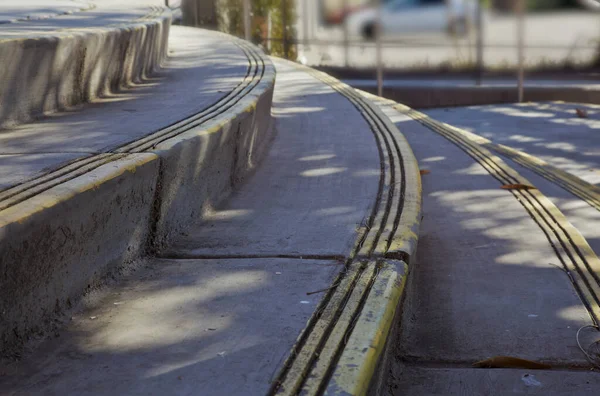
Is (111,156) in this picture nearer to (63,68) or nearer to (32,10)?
(63,68)

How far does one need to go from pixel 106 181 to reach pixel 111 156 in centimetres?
49

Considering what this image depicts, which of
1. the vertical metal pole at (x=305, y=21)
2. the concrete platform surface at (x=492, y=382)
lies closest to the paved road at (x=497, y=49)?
the vertical metal pole at (x=305, y=21)

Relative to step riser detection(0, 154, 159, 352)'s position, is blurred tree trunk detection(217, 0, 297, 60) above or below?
above

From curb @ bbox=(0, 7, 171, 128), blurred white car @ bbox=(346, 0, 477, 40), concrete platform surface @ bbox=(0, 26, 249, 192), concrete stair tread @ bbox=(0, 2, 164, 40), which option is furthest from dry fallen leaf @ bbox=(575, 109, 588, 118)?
blurred white car @ bbox=(346, 0, 477, 40)

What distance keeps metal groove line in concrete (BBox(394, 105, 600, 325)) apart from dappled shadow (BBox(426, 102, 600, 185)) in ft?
4.82

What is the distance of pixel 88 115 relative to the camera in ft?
14.9

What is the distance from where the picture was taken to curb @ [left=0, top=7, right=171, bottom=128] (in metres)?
4.05

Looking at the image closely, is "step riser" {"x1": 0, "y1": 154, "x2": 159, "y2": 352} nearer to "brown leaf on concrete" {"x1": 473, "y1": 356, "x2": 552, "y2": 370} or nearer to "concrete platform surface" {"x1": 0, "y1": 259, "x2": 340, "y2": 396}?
"concrete platform surface" {"x1": 0, "y1": 259, "x2": 340, "y2": 396}

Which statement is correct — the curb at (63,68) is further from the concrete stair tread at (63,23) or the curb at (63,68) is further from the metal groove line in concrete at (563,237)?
the metal groove line in concrete at (563,237)

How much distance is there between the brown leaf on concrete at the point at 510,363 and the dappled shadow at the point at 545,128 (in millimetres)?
4430

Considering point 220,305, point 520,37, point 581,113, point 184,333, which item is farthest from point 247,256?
point 520,37

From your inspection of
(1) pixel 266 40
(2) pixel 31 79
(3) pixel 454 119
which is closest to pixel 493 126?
(3) pixel 454 119

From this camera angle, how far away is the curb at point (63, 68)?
13.3ft

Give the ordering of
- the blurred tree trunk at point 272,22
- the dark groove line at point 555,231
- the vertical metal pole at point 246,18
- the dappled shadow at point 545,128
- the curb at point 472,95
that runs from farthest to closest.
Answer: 1. the blurred tree trunk at point 272,22
2. the vertical metal pole at point 246,18
3. the curb at point 472,95
4. the dappled shadow at point 545,128
5. the dark groove line at point 555,231
